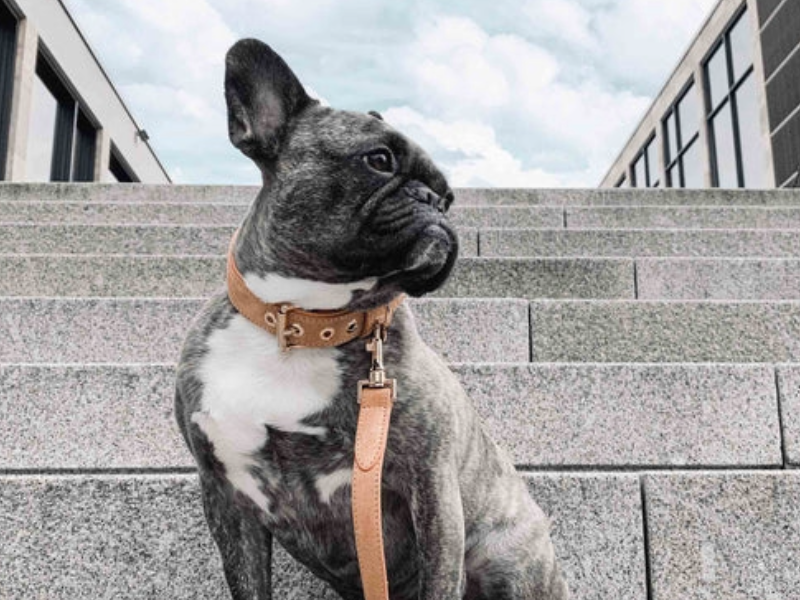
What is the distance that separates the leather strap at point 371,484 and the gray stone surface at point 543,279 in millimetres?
2275

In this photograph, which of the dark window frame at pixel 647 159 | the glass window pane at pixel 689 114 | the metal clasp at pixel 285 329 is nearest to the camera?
the metal clasp at pixel 285 329

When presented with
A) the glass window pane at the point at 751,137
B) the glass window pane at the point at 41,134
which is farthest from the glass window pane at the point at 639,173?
the glass window pane at the point at 41,134

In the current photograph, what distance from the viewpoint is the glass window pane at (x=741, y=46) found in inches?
549

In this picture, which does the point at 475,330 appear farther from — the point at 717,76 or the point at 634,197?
the point at 717,76

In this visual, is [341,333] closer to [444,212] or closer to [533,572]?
[444,212]

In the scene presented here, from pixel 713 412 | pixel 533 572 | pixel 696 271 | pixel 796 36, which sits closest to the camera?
pixel 533 572

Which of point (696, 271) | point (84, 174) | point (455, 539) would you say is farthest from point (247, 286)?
point (84, 174)

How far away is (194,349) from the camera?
1.65 m

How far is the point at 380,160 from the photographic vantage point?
5.18 ft

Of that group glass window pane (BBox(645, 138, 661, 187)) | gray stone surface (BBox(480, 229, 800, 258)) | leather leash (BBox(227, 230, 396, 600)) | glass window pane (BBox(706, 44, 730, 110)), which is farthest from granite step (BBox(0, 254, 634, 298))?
glass window pane (BBox(645, 138, 661, 187))

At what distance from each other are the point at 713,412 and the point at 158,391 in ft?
5.50

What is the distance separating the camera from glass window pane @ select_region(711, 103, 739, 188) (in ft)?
48.7

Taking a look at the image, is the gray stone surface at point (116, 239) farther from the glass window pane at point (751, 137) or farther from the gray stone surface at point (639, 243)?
the glass window pane at point (751, 137)

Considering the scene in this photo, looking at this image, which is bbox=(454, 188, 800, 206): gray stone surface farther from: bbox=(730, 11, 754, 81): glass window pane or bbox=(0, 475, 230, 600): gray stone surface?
bbox=(730, 11, 754, 81): glass window pane
